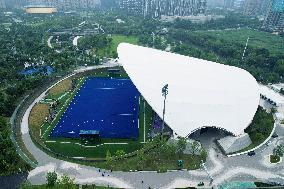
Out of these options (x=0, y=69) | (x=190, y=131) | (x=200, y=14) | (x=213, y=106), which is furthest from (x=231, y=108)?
(x=200, y=14)

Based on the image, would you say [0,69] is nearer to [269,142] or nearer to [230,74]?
[230,74]

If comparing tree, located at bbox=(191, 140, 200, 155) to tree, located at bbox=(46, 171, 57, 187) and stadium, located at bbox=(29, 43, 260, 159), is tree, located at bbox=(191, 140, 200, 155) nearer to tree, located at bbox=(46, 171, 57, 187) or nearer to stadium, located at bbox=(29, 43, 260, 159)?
stadium, located at bbox=(29, 43, 260, 159)

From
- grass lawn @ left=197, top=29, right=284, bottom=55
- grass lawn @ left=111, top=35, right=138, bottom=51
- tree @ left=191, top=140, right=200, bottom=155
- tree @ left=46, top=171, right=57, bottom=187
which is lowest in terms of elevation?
grass lawn @ left=197, top=29, right=284, bottom=55

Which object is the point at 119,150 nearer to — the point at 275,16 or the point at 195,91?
the point at 195,91

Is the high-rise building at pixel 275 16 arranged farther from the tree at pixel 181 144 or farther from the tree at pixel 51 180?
the tree at pixel 51 180

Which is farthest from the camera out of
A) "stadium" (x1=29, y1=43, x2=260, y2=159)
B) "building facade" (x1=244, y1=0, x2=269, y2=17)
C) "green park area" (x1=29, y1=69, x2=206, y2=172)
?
"building facade" (x1=244, y1=0, x2=269, y2=17)

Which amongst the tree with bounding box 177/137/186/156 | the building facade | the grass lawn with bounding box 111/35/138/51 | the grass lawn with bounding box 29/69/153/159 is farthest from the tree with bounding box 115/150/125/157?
the building facade
